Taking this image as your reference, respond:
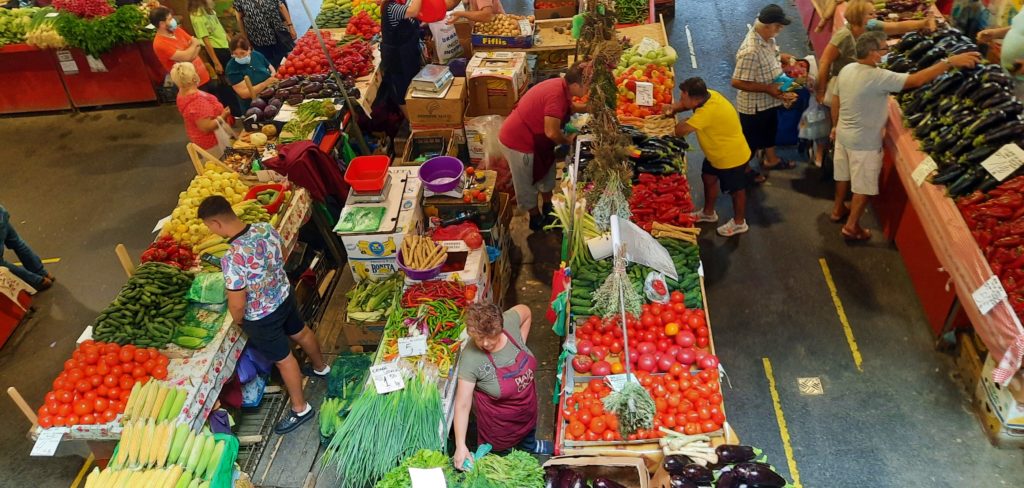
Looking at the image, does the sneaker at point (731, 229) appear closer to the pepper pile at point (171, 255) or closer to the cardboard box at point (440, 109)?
the cardboard box at point (440, 109)

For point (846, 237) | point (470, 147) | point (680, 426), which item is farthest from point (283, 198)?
point (846, 237)

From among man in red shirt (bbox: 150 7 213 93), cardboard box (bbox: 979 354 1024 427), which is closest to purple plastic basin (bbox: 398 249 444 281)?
man in red shirt (bbox: 150 7 213 93)

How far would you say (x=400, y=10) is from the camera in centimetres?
819

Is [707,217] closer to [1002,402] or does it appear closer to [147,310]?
[1002,402]

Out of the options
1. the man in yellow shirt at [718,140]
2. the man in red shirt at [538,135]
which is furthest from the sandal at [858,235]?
the man in red shirt at [538,135]

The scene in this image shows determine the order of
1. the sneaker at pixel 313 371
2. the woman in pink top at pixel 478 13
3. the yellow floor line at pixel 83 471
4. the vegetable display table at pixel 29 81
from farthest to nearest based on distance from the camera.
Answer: the vegetable display table at pixel 29 81
the woman in pink top at pixel 478 13
the sneaker at pixel 313 371
the yellow floor line at pixel 83 471

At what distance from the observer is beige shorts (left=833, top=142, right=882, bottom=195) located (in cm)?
635

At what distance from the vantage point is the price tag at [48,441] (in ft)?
14.8

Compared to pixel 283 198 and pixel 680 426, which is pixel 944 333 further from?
pixel 283 198

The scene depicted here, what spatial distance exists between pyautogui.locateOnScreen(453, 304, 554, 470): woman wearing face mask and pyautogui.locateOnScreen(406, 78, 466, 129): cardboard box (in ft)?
12.4

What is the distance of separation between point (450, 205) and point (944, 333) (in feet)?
14.4

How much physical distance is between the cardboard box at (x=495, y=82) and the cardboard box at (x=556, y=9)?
2.02 meters

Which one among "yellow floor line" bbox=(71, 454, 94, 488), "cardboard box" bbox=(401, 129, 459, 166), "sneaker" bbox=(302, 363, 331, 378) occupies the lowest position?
"yellow floor line" bbox=(71, 454, 94, 488)

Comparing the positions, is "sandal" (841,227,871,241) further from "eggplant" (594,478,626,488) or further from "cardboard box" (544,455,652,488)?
"eggplant" (594,478,626,488)
